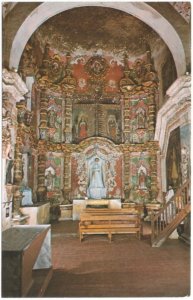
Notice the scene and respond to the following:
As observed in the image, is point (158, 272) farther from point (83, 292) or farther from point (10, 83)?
point (10, 83)

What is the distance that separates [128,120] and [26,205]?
721cm

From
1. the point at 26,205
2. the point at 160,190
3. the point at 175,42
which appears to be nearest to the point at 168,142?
the point at 160,190

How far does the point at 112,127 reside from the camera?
47.9ft

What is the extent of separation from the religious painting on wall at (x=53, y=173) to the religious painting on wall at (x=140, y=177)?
363cm

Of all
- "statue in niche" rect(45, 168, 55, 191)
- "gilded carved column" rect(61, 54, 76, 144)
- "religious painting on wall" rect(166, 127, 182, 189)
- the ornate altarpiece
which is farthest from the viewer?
"gilded carved column" rect(61, 54, 76, 144)

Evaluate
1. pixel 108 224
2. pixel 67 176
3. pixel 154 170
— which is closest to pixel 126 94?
pixel 154 170

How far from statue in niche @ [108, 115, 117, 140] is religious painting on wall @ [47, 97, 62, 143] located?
259 cm

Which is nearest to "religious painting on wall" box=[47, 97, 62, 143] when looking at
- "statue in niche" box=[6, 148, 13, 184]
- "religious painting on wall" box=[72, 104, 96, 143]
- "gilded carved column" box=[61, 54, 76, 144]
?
"gilded carved column" box=[61, 54, 76, 144]

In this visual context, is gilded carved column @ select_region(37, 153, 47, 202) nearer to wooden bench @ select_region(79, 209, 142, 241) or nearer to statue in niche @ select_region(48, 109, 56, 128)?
statue in niche @ select_region(48, 109, 56, 128)

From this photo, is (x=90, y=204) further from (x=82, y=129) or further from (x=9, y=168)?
(x=9, y=168)

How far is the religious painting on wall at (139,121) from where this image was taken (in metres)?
14.2

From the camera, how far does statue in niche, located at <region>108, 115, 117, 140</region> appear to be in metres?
14.5

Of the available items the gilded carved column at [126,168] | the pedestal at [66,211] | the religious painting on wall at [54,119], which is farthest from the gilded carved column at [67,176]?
the gilded carved column at [126,168]

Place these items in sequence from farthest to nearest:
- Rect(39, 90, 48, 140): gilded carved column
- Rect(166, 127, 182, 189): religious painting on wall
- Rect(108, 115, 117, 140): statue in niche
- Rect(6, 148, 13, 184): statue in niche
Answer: Rect(108, 115, 117, 140): statue in niche < Rect(39, 90, 48, 140): gilded carved column < Rect(166, 127, 182, 189): religious painting on wall < Rect(6, 148, 13, 184): statue in niche
